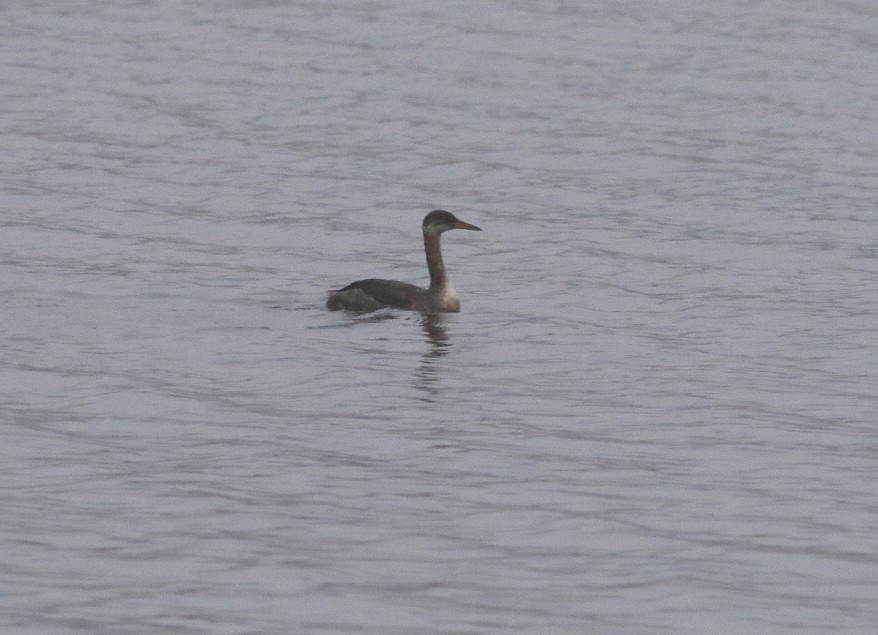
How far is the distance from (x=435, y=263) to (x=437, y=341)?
2.29 metres

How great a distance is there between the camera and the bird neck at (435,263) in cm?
2253

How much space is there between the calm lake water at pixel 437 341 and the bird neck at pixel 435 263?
0.45m

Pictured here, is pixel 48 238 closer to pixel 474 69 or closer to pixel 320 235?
pixel 320 235

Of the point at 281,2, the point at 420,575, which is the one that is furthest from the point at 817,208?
the point at 281,2

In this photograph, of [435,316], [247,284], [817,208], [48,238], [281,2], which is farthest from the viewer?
Result: [281,2]

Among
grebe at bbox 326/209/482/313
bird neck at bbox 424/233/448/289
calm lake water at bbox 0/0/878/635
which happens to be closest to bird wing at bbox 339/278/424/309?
grebe at bbox 326/209/482/313

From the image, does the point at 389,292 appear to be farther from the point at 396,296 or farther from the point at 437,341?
the point at 437,341

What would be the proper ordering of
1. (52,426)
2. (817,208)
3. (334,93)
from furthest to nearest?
(334,93) → (817,208) → (52,426)

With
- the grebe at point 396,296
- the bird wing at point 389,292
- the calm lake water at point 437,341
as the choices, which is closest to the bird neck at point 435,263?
the grebe at point 396,296

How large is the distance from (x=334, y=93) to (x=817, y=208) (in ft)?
42.8

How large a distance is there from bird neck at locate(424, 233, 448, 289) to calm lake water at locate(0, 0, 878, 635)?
451mm

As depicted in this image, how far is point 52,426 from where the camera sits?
16062 millimetres

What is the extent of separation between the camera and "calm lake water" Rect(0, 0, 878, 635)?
12234mm

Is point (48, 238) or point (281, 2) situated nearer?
point (48, 238)
